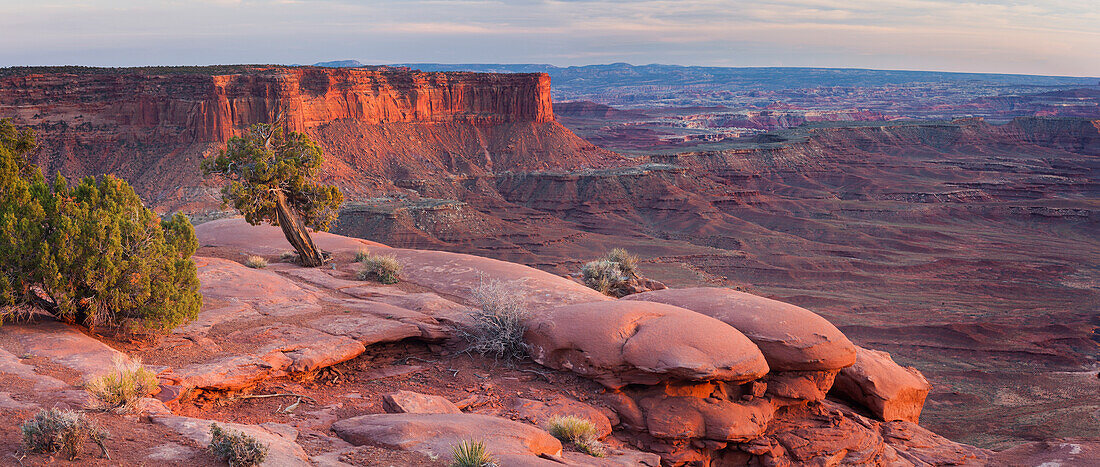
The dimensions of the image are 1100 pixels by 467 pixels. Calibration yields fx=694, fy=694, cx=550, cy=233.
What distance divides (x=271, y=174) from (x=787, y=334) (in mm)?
13357

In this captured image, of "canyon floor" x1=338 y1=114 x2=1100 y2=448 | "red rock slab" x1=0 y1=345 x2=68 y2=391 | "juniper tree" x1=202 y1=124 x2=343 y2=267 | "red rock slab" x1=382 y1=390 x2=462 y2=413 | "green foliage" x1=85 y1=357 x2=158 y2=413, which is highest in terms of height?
"juniper tree" x1=202 y1=124 x2=343 y2=267

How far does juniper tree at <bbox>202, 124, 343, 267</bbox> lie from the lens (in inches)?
709

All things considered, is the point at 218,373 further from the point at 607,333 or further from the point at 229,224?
the point at 229,224

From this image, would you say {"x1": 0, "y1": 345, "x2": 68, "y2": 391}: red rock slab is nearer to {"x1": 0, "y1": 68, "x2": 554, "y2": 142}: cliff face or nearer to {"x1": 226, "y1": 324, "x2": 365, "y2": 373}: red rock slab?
{"x1": 226, "y1": 324, "x2": 365, "y2": 373}: red rock slab

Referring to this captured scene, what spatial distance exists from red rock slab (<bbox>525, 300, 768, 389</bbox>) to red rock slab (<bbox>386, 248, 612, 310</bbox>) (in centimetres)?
198

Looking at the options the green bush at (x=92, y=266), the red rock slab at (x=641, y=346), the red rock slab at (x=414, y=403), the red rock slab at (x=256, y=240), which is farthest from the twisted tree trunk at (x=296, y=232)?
the red rock slab at (x=414, y=403)

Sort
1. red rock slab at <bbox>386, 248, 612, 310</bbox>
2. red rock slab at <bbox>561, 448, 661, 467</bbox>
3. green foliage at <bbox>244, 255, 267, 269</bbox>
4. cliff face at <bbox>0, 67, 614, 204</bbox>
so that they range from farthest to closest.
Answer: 1. cliff face at <bbox>0, 67, 614, 204</bbox>
2. green foliage at <bbox>244, 255, 267, 269</bbox>
3. red rock slab at <bbox>386, 248, 612, 310</bbox>
4. red rock slab at <bbox>561, 448, 661, 467</bbox>

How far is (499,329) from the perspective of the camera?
1312 cm

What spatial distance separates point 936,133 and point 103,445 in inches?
5062

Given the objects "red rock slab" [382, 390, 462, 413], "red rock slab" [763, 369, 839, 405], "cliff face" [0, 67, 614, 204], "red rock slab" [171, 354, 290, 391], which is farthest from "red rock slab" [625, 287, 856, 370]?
"cliff face" [0, 67, 614, 204]

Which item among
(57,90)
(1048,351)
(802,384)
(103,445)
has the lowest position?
(1048,351)

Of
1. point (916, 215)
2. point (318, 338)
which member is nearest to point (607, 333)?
point (318, 338)

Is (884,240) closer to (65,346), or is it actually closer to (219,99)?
(219,99)

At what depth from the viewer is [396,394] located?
410 inches
